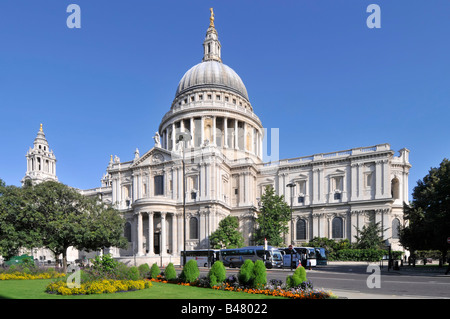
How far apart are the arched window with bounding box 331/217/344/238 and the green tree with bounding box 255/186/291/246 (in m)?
9.32

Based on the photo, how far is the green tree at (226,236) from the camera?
168 ft

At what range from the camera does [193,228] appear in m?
57.7

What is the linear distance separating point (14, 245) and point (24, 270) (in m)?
10.1

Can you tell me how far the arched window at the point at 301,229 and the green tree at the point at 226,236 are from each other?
13508 mm

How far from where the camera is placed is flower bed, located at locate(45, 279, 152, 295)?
15703mm

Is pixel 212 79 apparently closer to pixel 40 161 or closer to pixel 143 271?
pixel 40 161

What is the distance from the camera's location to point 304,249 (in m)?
41.1

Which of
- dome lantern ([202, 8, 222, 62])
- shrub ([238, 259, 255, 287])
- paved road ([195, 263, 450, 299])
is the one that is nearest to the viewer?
paved road ([195, 263, 450, 299])

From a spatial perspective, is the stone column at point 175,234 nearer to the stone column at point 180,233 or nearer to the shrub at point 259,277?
the stone column at point 180,233

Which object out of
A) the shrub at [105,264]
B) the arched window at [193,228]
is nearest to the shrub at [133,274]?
the shrub at [105,264]

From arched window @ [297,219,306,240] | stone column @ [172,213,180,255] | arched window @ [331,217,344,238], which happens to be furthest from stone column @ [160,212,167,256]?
arched window @ [331,217,344,238]

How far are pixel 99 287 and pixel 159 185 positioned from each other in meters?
46.7

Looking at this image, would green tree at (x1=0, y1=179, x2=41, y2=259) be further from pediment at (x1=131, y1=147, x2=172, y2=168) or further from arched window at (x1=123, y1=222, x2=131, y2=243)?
pediment at (x1=131, y1=147, x2=172, y2=168)
